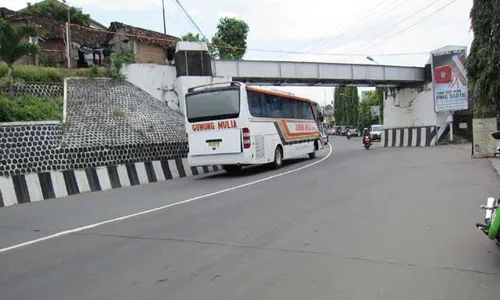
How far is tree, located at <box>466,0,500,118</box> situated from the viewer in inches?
566

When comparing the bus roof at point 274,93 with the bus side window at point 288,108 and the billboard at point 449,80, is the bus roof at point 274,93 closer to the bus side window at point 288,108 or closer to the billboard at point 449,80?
the bus side window at point 288,108

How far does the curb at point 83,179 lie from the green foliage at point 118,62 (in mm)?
7431

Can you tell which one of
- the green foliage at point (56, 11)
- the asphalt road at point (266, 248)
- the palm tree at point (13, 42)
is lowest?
the asphalt road at point (266, 248)

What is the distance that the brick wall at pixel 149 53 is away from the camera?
25.8 m

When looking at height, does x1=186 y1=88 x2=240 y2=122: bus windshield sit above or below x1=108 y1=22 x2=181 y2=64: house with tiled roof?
below

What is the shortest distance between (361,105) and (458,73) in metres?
62.1

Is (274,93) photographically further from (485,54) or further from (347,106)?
(347,106)

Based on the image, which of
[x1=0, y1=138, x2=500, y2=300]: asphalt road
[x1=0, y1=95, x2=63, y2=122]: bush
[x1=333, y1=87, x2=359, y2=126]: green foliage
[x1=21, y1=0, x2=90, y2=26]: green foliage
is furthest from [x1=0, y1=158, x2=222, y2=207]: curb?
[x1=333, y1=87, x2=359, y2=126]: green foliage

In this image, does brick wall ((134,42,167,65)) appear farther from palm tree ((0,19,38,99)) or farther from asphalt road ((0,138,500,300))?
asphalt road ((0,138,500,300))

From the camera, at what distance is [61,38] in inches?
1193

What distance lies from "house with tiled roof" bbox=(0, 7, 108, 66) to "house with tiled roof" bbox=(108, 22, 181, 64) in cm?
159

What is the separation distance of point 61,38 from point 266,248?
28.9 m

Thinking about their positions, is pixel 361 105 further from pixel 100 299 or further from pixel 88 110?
pixel 100 299

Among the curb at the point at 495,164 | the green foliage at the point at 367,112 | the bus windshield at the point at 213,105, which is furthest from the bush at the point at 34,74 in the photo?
the green foliage at the point at 367,112
